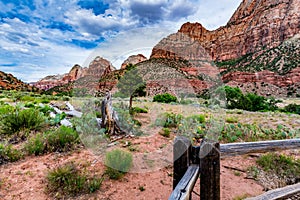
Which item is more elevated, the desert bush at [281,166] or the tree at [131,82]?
the tree at [131,82]

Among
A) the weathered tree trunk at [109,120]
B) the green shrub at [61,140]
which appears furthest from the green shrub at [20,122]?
the weathered tree trunk at [109,120]

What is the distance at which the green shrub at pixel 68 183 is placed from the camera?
3.05 m

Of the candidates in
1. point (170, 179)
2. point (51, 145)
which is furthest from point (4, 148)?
point (170, 179)

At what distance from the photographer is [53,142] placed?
184 inches

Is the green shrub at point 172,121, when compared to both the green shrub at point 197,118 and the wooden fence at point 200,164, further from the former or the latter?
the wooden fence at point 200,164

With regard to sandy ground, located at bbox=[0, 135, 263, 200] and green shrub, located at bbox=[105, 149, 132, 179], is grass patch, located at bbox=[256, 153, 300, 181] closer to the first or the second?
sandy ground, located at bbox=[0, 135, 263, 200]

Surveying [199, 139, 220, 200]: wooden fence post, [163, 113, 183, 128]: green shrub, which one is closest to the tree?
[163, 113, 183, 128]: green shrub

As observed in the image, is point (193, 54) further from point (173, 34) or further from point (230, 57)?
point (230, 57)

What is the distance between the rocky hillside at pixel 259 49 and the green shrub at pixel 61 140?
2.92 m

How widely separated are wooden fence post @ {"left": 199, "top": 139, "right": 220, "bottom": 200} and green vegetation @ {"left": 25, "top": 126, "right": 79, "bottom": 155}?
3562mm

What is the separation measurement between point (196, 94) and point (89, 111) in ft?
14.7

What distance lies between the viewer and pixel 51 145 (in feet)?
15.2

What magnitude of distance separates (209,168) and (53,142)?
3.94 metres

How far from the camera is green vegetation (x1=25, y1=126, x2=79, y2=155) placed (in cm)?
440
